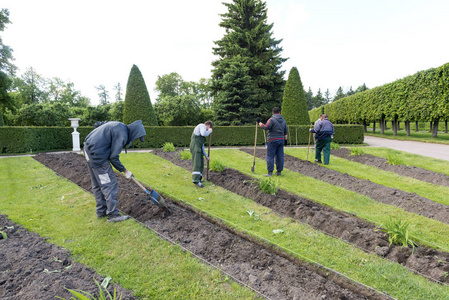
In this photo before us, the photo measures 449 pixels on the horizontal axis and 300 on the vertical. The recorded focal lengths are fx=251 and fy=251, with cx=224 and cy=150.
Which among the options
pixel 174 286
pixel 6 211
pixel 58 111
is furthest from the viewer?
pixel 58 111

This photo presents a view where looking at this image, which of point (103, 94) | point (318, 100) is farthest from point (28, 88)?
point (318, 100)

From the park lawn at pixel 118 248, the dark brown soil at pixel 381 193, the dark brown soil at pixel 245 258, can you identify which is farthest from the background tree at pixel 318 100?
the park lawn at pixel 118 248

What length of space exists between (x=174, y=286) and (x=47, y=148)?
14362 millimetres

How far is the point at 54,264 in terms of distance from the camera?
9.52ft

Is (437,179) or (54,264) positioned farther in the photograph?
(437,179)

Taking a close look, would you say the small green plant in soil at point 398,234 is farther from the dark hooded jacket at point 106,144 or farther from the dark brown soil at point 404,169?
the dark brown soil at point 404,169

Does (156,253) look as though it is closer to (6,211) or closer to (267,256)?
(267,256)

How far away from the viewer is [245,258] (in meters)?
3.10

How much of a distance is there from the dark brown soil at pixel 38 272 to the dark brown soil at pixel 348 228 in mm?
3032

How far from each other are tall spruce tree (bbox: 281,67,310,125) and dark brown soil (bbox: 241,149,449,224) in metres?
10.0

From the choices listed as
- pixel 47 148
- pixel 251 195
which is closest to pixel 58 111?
pixel 47 148

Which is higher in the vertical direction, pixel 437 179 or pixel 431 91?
pixel 431 91

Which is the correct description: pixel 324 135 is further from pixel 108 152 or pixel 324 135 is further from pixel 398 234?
pixel 108 152

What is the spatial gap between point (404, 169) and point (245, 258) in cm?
780
